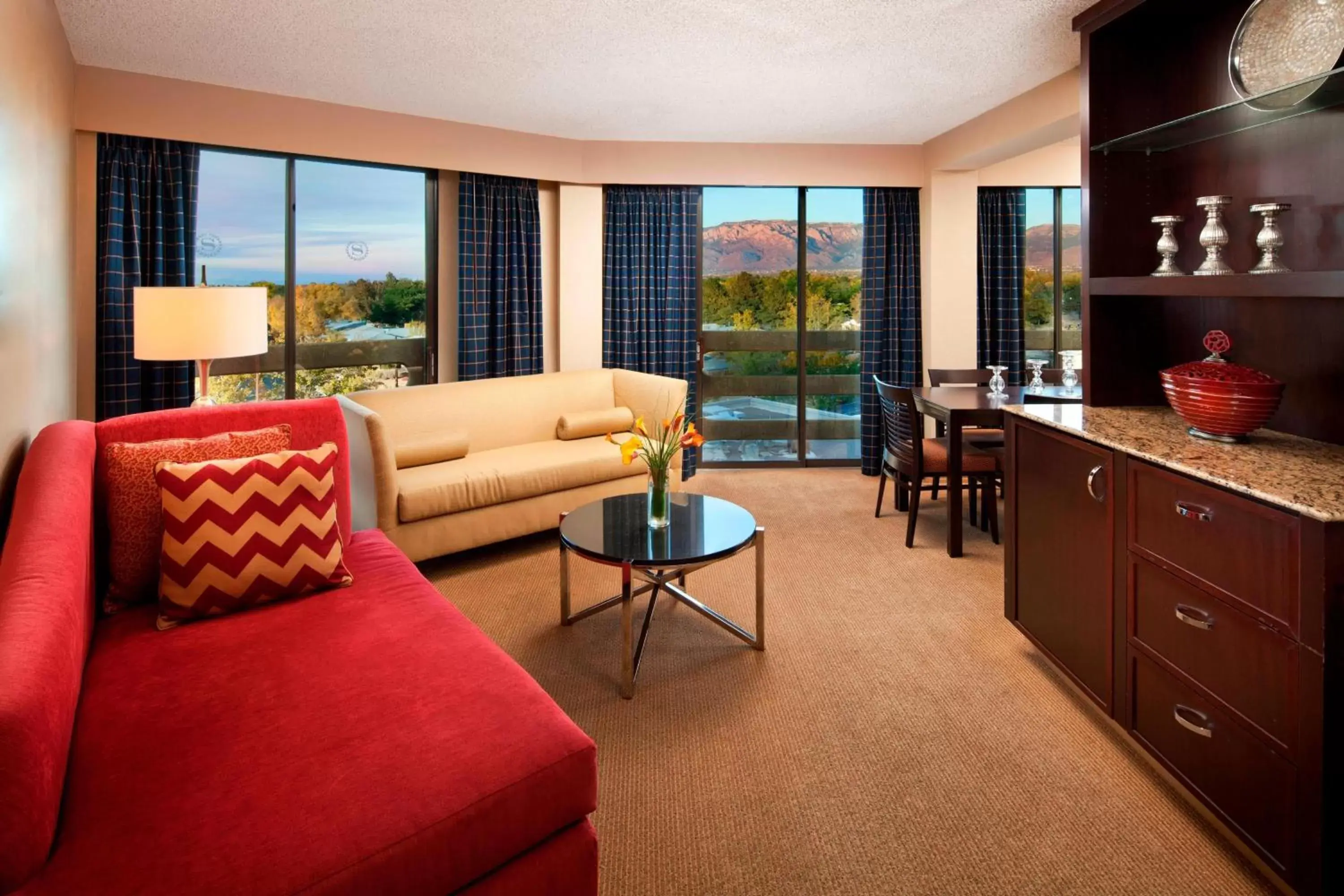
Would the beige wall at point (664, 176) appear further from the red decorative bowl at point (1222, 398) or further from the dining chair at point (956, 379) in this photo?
the red decorative bowl at point (1222, 398)

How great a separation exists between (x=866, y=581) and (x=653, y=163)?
3.49m

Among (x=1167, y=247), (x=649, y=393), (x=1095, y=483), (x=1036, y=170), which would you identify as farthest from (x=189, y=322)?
(x=1036, y=170)

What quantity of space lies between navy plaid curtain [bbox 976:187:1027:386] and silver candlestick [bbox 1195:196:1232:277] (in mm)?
3399

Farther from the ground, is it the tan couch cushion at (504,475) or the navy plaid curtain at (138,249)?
the navy plaid curtain at (138,249)

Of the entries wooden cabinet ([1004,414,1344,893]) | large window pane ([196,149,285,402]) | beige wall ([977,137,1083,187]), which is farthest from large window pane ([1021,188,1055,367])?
large window pane ([196,149,285,402])

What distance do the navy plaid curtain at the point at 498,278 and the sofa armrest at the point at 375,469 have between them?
168cm

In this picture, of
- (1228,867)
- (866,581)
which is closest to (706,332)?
(866,581)

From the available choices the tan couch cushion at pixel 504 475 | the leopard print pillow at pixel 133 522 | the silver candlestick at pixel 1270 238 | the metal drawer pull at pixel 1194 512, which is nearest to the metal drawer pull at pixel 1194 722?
the metal drawer pull at pixel 1194 512

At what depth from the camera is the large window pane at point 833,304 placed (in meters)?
5.99

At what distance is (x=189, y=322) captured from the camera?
2.83 metres

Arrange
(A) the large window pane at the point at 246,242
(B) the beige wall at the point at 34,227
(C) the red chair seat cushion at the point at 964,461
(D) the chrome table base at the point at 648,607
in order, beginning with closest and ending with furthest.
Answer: (B) the beige wall at the point at 34,227
(D) the chrome table base at the point at 648,607
(C) the red chair seat cushion at the point at 964,461
(A) the large window pane at the point at 246,242

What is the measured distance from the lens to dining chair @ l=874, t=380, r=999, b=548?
4.04m

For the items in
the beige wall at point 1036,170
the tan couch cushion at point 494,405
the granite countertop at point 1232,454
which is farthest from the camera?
the beige wall at point 1036,170

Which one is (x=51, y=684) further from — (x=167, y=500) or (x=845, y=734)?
(x=845, y=734)
